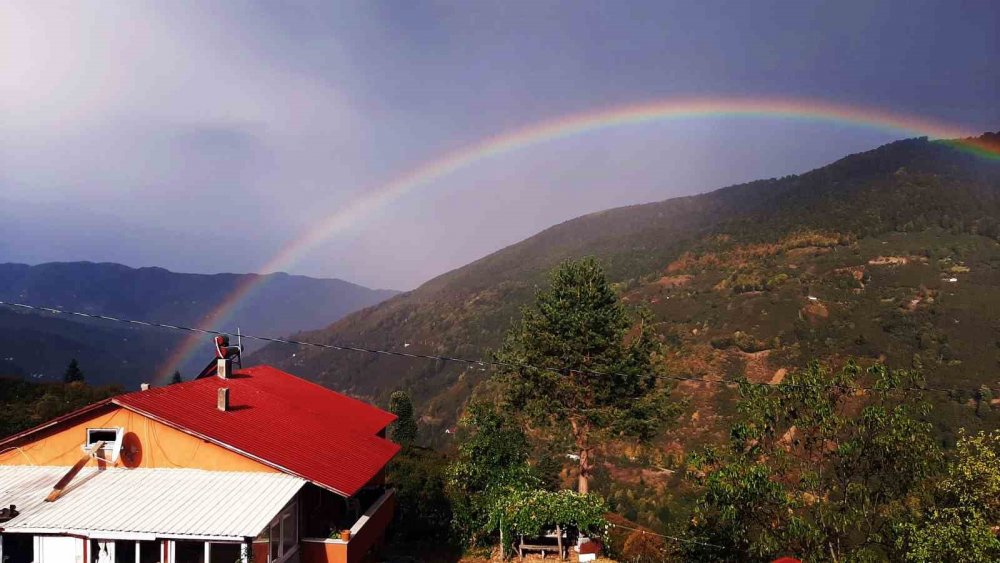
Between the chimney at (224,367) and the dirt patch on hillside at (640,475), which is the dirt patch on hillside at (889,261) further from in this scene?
the chimney at (224,367)

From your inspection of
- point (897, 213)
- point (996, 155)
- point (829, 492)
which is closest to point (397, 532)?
point (829, 492)

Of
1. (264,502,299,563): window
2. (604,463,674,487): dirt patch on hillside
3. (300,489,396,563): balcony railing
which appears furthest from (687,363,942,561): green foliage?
(604,463,674,487): dirt patch on hillside

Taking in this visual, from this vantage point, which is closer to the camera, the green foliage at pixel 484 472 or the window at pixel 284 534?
the window at pixel 284 534

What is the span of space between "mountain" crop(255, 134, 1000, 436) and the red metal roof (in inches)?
692

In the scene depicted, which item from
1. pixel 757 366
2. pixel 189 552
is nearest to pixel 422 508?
pixel 189 552

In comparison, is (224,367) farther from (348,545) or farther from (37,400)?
(37,400)

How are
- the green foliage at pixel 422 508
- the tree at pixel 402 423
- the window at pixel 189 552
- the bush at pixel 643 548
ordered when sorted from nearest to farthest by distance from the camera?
the window at pixel 189 552
the bush at pixel 643 548
the green foliage at pixel 422 508
the tree at pixel 402 423

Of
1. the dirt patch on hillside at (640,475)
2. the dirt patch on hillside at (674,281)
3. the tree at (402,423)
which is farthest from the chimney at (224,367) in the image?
the dirt patch on hillside at (674,281)

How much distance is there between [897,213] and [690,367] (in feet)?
161

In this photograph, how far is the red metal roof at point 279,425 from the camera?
11594 millimetres

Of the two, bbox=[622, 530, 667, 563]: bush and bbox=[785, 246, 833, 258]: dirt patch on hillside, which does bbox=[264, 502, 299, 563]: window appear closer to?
bbox=[622, 530, 667, 563]: bush

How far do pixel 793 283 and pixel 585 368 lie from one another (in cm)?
4821

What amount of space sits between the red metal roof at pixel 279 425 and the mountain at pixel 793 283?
57.6 feet

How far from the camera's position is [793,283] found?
200 feet
